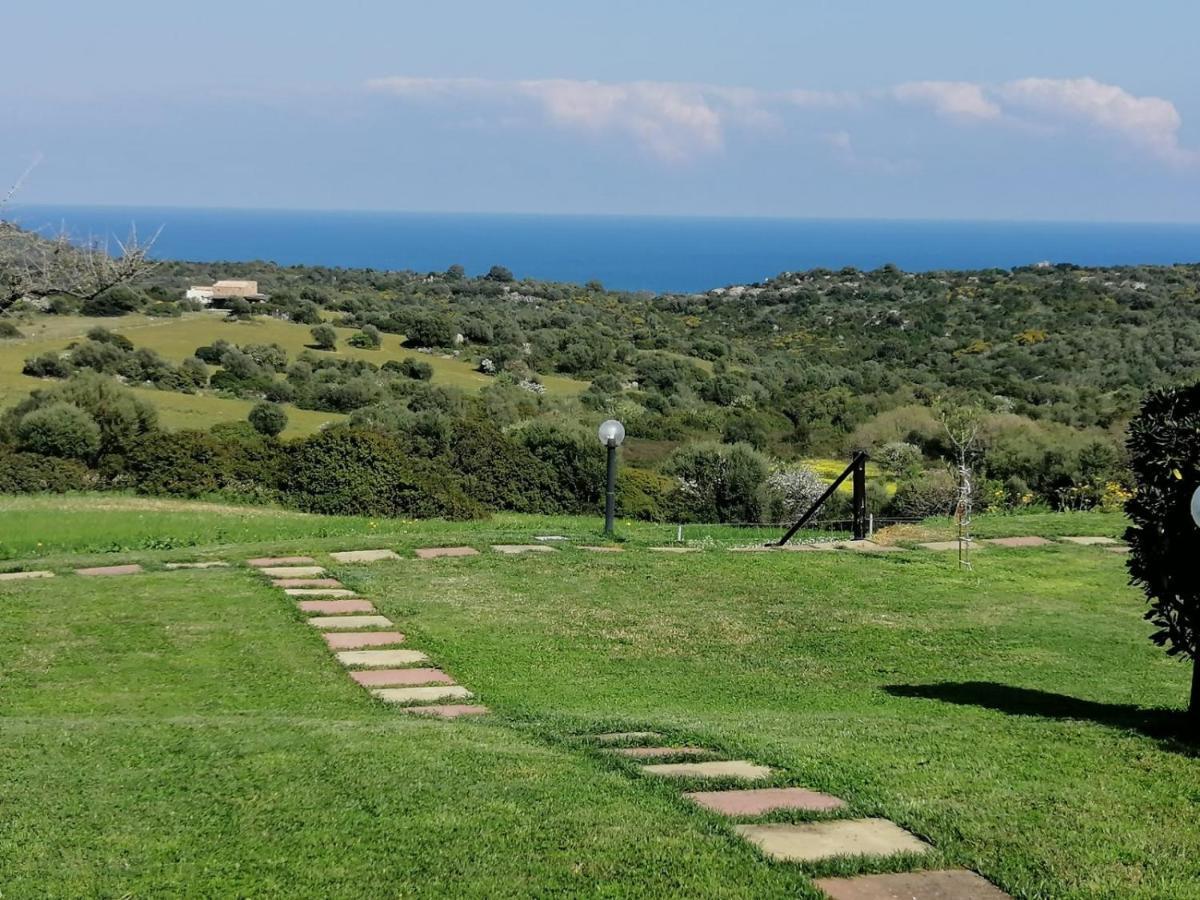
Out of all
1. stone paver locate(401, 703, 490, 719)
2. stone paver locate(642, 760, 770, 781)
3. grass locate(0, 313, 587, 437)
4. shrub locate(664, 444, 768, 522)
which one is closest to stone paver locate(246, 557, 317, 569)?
stone paver locate(401, 703, 490, 719)

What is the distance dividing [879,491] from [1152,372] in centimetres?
2467

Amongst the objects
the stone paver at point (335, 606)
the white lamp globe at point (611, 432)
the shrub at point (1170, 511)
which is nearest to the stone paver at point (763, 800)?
the shrub at point (1170, 511)

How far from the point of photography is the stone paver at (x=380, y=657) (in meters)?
9.26

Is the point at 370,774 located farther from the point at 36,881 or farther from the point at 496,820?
the point at 36,881

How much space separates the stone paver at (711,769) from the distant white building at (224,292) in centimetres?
5150

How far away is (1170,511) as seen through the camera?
7.55 metres

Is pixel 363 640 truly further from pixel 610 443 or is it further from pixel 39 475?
pixel 39 475

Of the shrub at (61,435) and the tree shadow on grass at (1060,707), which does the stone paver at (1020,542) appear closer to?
the tree shadow on grass at (1060,707)

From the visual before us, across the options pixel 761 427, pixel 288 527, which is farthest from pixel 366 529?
pixel 761 427

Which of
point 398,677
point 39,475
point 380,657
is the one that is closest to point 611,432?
point 380,657

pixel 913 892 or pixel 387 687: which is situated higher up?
pixel 913 892

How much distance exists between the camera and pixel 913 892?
4480mm

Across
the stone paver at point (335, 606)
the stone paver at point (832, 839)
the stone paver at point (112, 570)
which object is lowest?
the stone paver at point (112, 570)

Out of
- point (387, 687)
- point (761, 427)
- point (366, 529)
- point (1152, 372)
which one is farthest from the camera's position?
point (1152, 372)
